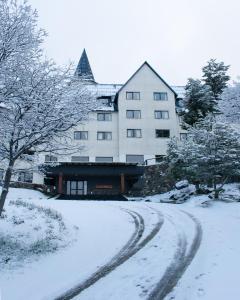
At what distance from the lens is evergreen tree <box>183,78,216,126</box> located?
32.4m

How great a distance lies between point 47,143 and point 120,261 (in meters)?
5.09

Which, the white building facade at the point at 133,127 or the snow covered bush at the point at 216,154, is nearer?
the snow covered bush at the point at 216,154

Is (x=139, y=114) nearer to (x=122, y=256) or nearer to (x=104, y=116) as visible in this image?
(x=104, y=116)

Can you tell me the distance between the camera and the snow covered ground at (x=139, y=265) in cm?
691

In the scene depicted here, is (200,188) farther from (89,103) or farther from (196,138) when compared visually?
(89,103)

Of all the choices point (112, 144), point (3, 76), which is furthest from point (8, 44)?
point (112, 144)

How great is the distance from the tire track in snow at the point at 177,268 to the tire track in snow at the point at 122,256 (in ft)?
4.32

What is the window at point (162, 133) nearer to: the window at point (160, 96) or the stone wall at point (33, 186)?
the window at point (160, 96)

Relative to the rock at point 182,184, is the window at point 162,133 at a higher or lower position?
higher

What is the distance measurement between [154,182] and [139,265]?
24358 mm

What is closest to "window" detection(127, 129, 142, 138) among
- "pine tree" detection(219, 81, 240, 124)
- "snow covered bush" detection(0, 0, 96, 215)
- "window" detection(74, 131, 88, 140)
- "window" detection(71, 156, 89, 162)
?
"window" detection(74, 131, 88, 140)

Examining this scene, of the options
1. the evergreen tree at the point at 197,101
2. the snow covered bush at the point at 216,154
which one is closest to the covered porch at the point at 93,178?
the evergreen tree at the point at 197,101

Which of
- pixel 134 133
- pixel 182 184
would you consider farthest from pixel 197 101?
pixel 134 133

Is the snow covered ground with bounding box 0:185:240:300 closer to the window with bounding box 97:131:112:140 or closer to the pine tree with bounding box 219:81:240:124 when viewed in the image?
the pine tree with bounding box 219:81:240:124
